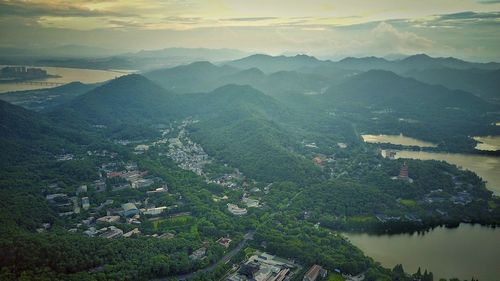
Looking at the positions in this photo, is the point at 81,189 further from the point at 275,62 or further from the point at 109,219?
the point at 275,62

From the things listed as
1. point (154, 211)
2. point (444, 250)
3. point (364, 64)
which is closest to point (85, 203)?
point (154, 211)

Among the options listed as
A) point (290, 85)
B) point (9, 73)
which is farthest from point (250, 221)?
point (290, 85)

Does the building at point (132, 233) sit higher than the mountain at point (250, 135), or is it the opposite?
the mountain at point (250, 135)

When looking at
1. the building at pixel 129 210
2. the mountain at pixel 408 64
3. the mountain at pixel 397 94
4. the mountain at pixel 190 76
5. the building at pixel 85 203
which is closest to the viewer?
the building at pixel 129 210

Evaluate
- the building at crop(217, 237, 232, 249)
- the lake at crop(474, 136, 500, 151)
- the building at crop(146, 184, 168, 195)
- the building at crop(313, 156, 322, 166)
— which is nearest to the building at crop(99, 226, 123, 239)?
the building at crop(217, 237, 232, 249)

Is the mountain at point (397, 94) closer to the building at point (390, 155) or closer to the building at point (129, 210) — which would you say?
the building at point (390, 155)

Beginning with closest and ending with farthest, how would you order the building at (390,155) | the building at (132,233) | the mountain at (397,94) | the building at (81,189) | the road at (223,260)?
the road at (223,260) → the building at (132,233) → the building at (81,189) → the building at (390,155) → the mountain at (397,94)

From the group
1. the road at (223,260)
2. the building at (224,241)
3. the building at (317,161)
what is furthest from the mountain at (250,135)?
the building at (224,241)

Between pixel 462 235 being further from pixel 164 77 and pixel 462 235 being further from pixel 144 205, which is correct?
pixel 164 77
